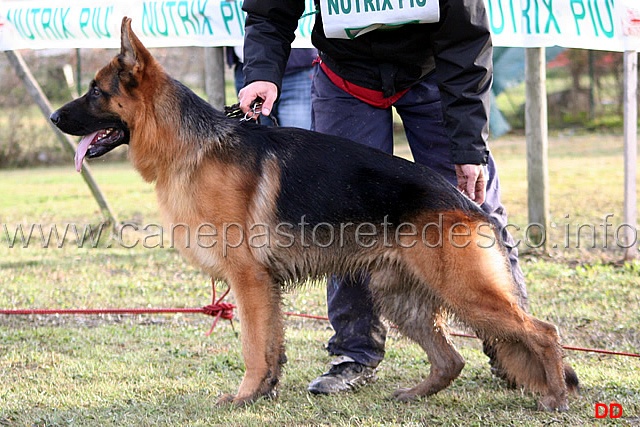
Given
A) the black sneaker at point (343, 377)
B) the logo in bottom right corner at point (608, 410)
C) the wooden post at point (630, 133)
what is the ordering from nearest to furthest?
the logo in bottom right corner at point (608, 410) → the black sneaker at point (343, 377) → the wooden post at point (630, 133)

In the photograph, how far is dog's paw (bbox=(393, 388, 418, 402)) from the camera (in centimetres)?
382

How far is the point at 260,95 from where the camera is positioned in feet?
12.7

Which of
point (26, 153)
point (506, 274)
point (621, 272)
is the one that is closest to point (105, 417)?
point (506, 274)

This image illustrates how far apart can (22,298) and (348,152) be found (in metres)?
3.30

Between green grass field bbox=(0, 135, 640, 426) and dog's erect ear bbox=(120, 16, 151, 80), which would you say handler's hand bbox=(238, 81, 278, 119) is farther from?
green grass field bbox=(0, 135, 640, 426)

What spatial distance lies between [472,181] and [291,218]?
34.7 inches

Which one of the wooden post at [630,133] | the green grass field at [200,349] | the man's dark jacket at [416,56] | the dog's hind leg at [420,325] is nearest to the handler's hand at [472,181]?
the man's dark jacket at [416,56]

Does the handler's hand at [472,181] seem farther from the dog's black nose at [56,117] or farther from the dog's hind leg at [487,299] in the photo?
the dog's black nose at [56,117]

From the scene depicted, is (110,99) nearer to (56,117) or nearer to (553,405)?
A: (56,117)

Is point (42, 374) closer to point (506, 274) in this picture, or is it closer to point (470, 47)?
point (506, 274)

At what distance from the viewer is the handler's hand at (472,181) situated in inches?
148

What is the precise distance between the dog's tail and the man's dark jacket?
2.89 ft

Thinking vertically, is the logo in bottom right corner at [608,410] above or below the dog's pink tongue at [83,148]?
below

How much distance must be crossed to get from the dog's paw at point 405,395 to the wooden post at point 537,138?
3.48 metres
